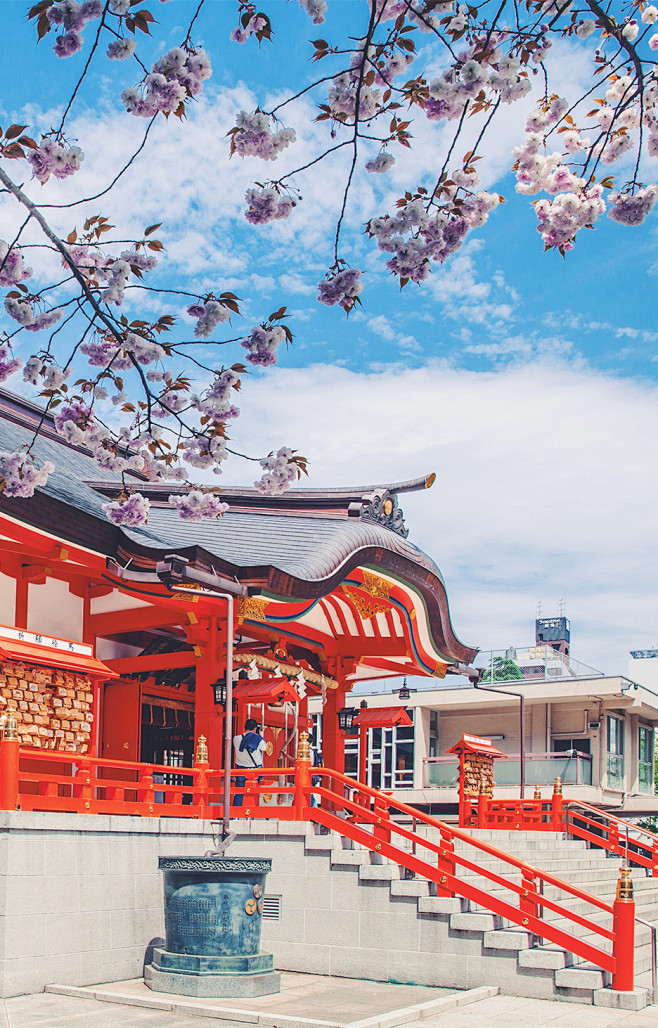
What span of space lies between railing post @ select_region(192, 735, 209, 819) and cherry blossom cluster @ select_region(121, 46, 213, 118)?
9.85 meters

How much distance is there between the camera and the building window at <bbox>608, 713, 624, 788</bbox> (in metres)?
35.4

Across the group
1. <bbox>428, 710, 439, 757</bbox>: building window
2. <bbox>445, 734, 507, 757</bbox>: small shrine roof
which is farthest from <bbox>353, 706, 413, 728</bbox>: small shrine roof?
<bbox>428, 710, 439, 757</bbox>: building window

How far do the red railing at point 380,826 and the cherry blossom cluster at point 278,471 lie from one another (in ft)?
16.2

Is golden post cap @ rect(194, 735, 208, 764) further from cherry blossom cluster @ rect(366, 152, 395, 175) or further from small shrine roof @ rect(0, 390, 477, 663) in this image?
cherry blossom cluster @ rect(366, 152, 395, 175)

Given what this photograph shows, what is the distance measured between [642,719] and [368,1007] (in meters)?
31.6

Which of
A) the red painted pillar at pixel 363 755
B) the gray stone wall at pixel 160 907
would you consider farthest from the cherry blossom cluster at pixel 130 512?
the red painted pillar at pixel 363 755

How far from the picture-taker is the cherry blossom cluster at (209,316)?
6.34m

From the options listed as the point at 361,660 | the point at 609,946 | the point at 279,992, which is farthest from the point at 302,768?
the point at 361,660

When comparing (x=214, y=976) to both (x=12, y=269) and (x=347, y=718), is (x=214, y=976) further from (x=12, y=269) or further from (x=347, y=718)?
(x=347, y=718)

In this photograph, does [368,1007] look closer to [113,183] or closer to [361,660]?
[113,183]

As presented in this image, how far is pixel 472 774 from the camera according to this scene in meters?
20.6

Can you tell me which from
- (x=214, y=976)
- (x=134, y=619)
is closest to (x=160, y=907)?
(x=214, y=976)

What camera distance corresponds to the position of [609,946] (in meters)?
12.1

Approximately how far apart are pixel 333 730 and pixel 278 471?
13564 mm
